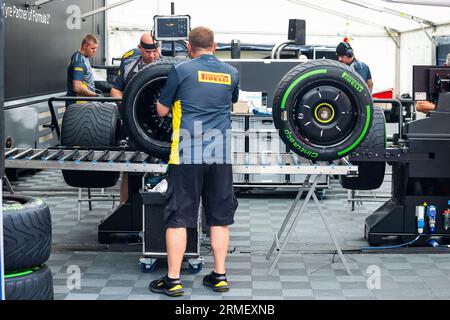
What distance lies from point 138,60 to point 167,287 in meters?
2.84

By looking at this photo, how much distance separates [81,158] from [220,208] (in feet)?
3.97

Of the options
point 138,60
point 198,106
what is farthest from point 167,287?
point 138,60

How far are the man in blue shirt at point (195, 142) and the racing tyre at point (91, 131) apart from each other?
1.50 metres

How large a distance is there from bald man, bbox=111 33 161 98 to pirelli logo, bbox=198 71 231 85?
6.75 feet

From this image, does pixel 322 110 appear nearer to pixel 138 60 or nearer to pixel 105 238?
pixel 105 238

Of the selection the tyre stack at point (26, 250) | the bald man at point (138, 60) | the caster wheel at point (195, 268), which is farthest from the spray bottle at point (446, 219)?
the tyre stack at point (26, 250)

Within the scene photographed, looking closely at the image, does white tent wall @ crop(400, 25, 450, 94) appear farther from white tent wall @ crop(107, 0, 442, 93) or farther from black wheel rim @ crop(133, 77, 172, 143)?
black wheel rim @ crop(133, 77, 172, 143)

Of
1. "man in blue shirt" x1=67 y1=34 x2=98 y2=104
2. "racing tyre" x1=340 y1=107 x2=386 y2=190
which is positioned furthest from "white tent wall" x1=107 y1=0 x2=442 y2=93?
"racing tyre" x1=340 y1=107 x2=386 y2=190

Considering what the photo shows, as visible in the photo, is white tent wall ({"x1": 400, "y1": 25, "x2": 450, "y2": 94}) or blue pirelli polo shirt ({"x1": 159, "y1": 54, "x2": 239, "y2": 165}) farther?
white tent wall ({"x1": 400, "y1": 25, "x2": 450, "y2": 94})

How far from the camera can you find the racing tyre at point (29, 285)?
4.26 m

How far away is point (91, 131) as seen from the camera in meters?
6.80

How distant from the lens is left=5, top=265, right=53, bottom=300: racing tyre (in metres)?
4.26

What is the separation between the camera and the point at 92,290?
545 cm
